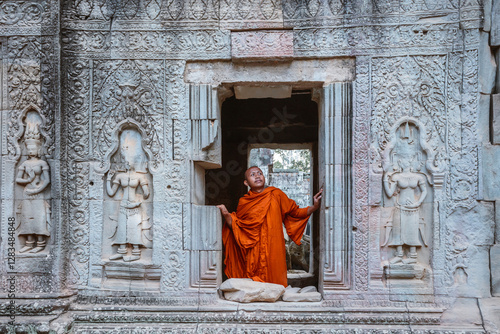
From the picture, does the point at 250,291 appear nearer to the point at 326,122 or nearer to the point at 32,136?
the point at 326,122

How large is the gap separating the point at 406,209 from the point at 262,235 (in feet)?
5.92

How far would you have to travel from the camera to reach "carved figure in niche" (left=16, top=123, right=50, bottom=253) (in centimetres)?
549

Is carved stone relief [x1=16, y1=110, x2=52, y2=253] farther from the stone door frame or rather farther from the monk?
the monk

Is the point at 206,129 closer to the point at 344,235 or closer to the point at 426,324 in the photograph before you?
the point at 344,235

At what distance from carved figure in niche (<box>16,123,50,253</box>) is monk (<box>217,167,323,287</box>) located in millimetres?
2018

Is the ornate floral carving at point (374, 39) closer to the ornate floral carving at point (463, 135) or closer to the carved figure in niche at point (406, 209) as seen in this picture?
the ornate floral carving at point (463, 135)

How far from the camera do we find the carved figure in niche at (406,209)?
210 inches

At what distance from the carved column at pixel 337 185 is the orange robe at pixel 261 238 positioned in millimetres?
877

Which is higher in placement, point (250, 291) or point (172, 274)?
point (172, 274)

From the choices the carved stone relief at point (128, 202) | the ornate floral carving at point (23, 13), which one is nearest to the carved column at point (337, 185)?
the carved stone relief at point (128, 202)

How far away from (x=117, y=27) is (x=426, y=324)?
464 centimetres

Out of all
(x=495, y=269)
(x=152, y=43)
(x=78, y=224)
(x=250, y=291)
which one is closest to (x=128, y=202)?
(x=78, y=224)

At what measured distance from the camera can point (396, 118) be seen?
5.41 metres

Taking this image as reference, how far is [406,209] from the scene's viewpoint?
5344 mm
